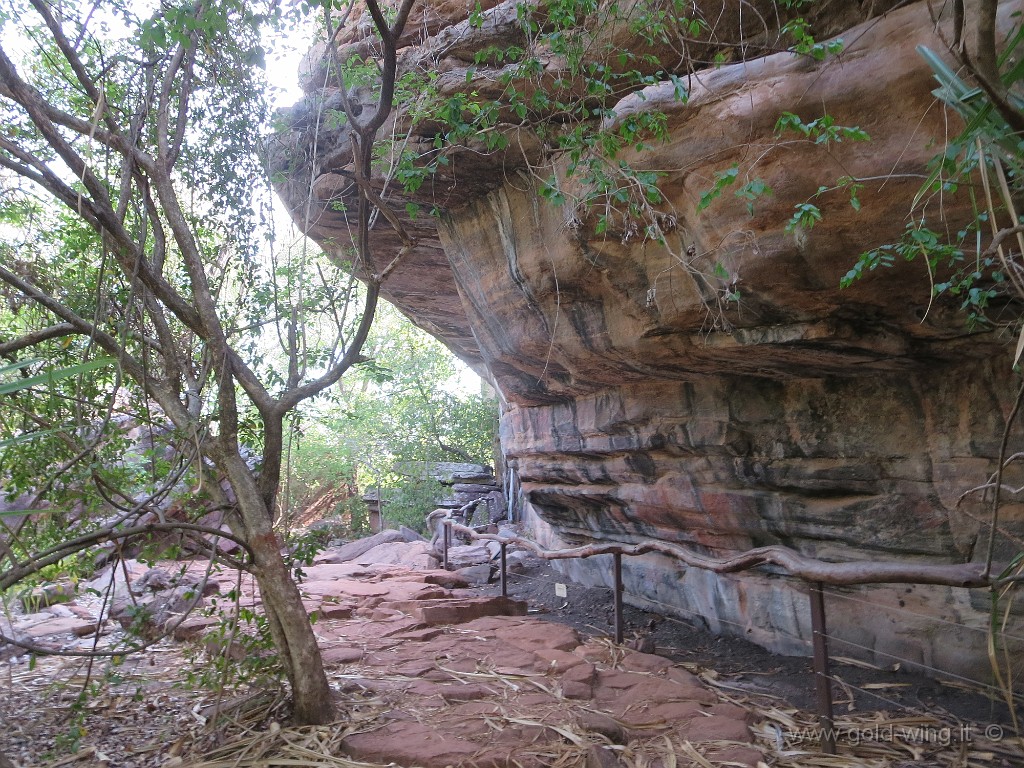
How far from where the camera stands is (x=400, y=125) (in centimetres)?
565

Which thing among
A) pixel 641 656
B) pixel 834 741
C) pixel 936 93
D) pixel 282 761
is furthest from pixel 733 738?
pixel 936 93

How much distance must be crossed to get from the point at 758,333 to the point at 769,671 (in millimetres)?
2558

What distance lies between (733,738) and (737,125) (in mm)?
3440

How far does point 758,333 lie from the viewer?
4762mm

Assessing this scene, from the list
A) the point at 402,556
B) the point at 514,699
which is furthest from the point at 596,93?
the point at 402,556

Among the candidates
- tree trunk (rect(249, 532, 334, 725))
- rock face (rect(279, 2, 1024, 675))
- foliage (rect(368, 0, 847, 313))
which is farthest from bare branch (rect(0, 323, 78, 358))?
rock face (rect(279, 2, 1024, 675))

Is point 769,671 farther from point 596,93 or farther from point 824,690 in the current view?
point 596,93

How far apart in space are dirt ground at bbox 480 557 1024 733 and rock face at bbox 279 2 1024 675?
6.7 inches

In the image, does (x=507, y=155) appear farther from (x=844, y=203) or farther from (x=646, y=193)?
(x=844, y=203)

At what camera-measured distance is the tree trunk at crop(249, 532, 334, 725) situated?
3.76 metres

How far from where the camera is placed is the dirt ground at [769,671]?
13.7 ft

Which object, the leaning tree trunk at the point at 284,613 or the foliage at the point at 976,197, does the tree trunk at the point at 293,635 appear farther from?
the foliage at the point at 976,197

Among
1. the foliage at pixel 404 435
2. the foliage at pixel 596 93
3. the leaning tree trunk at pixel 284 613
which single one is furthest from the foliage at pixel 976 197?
the foliage at pixel 404 435

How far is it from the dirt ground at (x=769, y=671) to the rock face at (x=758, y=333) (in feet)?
0.56
